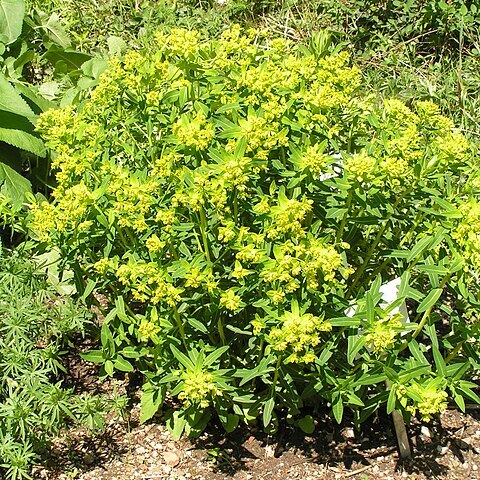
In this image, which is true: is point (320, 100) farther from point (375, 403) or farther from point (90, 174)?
point (375, 403)

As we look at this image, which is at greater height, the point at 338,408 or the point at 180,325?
the point at 180,325

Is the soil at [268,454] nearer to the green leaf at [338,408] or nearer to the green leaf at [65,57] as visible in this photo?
the green leaf at [338,408]

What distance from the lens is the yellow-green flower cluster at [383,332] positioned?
2.55 m

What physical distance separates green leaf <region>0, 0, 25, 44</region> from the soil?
245cm

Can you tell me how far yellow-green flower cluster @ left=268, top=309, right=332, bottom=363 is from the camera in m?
2.54

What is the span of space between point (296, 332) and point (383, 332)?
290 millimetres

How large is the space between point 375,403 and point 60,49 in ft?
9.85

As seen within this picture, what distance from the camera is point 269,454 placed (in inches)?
132

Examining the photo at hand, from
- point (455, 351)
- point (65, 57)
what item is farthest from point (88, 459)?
point (65, 57)

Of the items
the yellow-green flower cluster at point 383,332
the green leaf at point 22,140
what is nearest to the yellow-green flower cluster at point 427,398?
the yellow-green flower cluster at point 383,332

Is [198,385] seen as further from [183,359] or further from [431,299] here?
[431,299]

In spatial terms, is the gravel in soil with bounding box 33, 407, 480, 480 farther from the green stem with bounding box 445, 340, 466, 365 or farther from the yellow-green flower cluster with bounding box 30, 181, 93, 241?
the yellow-green flower cluster with bounding box 30, 181, 93, 241

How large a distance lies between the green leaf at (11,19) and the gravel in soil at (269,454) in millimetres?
2476

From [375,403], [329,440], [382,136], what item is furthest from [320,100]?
[329,440]
